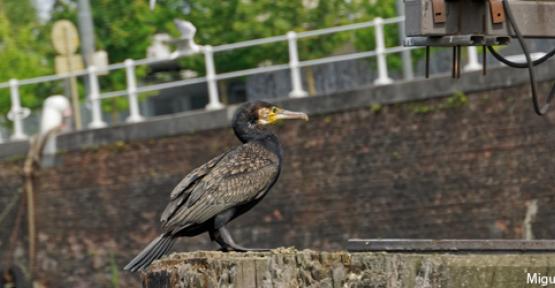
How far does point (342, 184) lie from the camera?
22500 millimetres

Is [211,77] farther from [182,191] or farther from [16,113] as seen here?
[182,191]

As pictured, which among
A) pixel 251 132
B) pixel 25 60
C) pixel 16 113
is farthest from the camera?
pixel 25 60

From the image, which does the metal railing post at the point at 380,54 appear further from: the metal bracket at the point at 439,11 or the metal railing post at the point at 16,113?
the metal bracket at the point at 439,11

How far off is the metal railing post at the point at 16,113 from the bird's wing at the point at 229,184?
1255 centimetres

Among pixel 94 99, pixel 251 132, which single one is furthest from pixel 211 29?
pixel 251 132

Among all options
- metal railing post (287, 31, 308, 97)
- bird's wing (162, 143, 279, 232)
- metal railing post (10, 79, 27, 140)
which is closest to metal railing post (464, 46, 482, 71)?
metal railing post (287, 31, 308, 97)

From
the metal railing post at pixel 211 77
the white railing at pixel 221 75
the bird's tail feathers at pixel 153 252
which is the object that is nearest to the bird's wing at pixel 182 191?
A: the bird's tail feathers at pixel 153 252

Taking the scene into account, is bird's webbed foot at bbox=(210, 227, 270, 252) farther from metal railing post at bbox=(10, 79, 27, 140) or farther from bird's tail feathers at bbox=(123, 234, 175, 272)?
metal railing post at bbox=(10, 79, 27, 140)

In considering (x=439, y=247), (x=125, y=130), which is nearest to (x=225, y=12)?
(x=125, y=130)

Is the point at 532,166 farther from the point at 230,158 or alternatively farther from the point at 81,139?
the point at 230,158

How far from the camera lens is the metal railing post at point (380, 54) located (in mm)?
21312

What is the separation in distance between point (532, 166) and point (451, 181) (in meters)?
1.07

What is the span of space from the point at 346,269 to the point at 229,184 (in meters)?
3.00

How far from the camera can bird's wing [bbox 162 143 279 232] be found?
11211 millimetres
